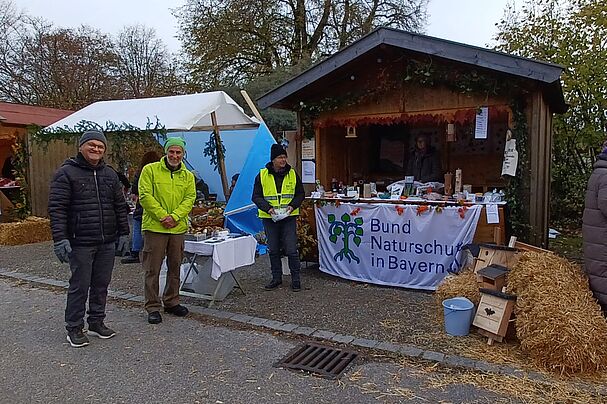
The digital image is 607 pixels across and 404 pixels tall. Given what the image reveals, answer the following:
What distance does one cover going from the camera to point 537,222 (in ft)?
18.6

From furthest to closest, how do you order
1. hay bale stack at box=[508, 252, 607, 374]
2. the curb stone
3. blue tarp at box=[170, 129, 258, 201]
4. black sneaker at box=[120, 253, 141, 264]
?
blue tarp at box=[170, 129, 258, 201] → black sneaker at box=[120, 253, 141, 264] → the curb stone → hay bale stack at box=[508, 252, 607, 374]

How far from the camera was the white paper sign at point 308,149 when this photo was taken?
7047 mm

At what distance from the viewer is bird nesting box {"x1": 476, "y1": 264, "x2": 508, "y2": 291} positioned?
4305mm

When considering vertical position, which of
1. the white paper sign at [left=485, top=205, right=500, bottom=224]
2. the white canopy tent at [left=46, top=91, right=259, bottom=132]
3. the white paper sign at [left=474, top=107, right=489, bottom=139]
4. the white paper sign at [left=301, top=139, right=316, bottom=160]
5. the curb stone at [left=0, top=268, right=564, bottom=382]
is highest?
the white canopy tent at [left=46, top=91, right=259, bottom=132]

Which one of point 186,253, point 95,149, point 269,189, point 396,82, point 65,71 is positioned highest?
point 65,71

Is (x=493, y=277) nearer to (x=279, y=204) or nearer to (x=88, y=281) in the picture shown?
(x=279, y=204)

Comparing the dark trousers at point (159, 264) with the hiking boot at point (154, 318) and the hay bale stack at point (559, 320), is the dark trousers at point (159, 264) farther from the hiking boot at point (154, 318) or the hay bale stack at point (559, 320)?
the hay bale stack at point (559, 320)

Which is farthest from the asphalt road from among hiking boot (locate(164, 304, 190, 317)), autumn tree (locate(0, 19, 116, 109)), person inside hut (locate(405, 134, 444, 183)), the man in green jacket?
autumn tree (locate(0, 19, 116, 109))

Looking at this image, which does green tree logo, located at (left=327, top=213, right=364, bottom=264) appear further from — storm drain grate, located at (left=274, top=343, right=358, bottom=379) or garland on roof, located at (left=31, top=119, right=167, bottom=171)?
garland on roof, located at (left=31, top=119, right=167, bottom=171)

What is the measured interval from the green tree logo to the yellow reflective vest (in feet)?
2.49

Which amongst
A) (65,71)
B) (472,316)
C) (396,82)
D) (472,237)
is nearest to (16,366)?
(472,316)

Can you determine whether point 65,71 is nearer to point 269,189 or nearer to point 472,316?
point 269,189

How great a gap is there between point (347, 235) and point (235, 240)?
5.26 feet

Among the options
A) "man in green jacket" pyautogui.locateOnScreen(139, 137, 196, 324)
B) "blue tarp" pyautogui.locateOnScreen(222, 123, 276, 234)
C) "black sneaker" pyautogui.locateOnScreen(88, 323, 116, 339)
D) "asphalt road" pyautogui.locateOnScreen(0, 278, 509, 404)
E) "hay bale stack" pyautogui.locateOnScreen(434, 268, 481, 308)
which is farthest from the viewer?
"blue tarp" pyautogui.locateOnScreen(222, 123, 276, 234)
